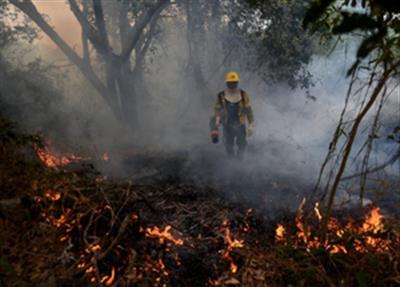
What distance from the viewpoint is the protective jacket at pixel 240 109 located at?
25.2 feet

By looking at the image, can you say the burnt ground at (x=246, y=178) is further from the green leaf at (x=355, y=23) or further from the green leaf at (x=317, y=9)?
the green leaf at (x=355, y=23)

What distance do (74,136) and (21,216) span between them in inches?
289

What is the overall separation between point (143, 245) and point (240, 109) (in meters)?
5.08

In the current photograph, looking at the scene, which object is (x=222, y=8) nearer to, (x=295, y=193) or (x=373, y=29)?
(x=295, y=193)

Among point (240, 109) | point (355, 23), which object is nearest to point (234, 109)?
point (240, 109)

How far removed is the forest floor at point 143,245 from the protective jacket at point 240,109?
149 inches

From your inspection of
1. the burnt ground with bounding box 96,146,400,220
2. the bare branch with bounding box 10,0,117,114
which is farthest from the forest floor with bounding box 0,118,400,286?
the bare branch with bounding box 10,0,117,114

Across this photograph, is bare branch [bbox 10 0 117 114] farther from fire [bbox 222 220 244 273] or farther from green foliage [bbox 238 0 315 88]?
fire [bbox 222 220 244 273]

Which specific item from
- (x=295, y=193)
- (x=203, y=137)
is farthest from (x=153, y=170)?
(x=203, y=137)

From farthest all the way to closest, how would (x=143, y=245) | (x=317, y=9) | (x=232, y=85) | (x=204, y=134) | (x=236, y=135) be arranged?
(x=204, y=134)
(x=236, y=135)
(x=232, y=85)
(x=143, y=245)
(x=317, y=9)

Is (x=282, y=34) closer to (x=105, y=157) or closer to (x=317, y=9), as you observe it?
(x=105, y=157)

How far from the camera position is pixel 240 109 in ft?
25.4

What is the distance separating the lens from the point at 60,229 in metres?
3.05

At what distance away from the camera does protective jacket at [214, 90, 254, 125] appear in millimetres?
7680
